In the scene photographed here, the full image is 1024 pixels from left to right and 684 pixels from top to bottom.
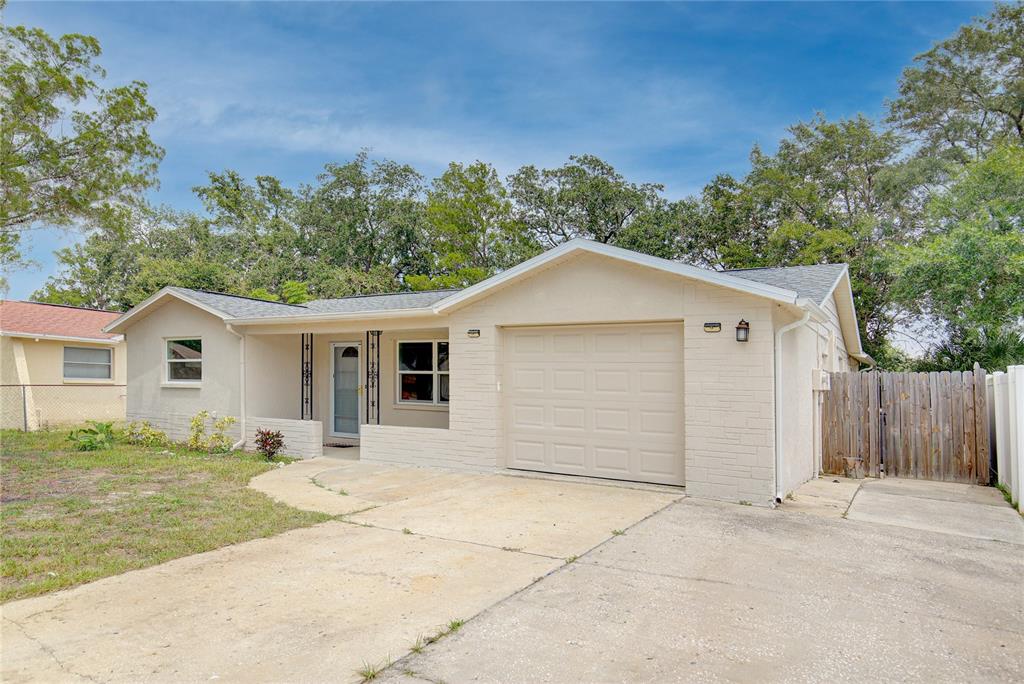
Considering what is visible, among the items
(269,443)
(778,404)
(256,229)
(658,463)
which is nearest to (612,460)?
(658,463)

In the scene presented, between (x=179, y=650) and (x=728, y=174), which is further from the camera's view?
(x=728, y=174)

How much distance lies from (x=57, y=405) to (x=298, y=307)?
9.06 m

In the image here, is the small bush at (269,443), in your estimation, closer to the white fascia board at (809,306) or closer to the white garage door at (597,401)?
the white garage door at (597,401)

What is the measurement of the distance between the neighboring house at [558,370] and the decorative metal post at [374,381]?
1.2 inches

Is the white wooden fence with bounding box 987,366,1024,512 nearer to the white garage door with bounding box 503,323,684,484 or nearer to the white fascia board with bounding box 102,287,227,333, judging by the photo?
the white garage door with bounding box 503,323,684,484

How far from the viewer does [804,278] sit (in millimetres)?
9844

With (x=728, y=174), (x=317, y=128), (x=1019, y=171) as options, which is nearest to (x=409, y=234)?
(x=317, y=128)

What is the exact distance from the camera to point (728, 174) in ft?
83.4

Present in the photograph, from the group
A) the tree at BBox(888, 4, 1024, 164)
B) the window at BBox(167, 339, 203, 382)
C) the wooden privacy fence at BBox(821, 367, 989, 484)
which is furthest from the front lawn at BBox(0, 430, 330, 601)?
the tree at BBox(888, 4, 1024, 164)

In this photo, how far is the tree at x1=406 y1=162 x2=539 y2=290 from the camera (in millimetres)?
27766

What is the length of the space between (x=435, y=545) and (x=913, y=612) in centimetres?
369

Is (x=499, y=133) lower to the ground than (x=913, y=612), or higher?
higher

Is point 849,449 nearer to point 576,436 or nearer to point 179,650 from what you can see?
point 576,436

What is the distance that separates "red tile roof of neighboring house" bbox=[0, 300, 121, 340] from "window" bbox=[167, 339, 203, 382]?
4.02 metres
